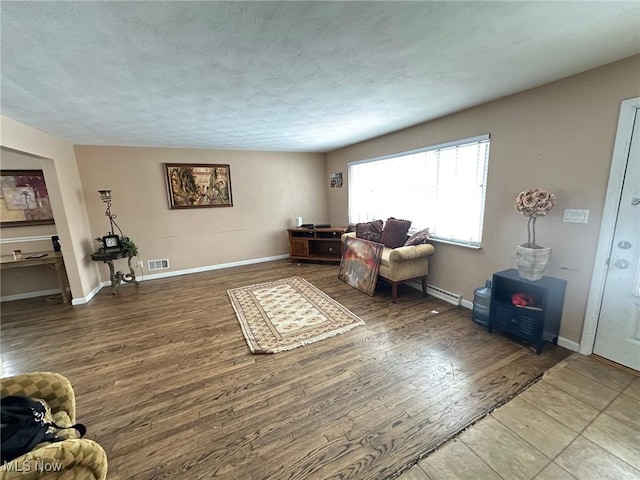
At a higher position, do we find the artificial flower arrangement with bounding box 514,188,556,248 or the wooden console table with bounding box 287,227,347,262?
the artificial flower arrangement with bounding box 514,188,556,248

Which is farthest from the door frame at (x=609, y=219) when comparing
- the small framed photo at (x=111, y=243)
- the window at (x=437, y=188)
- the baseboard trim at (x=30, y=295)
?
the baseboard trim at (x=30, y=295)

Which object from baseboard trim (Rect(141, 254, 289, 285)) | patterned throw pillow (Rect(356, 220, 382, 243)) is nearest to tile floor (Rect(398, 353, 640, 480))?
patterned throw pillow (Rect(356, 220, 382, 243))

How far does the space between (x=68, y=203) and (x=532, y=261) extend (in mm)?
5785

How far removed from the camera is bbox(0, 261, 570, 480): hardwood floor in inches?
59.6

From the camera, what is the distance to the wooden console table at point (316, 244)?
213 inches

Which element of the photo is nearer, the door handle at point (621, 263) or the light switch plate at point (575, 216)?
the door handle at point (621, 263)

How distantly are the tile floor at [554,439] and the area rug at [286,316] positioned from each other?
146 cm

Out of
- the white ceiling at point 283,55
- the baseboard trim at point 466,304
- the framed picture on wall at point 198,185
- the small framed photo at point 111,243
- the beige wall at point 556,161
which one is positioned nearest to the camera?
the white ceiling at point 283,55

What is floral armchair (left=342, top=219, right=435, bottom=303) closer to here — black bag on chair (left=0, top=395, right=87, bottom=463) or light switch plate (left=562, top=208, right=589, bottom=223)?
light switch plate (left=562, top=208, right=589, bottom=223)

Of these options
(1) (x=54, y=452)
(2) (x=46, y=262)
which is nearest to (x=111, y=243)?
(2) (x=46, y=262)

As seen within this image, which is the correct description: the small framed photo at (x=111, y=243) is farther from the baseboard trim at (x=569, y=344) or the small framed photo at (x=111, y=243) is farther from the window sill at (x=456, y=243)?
the baseboard trim at (x=569, y=344)

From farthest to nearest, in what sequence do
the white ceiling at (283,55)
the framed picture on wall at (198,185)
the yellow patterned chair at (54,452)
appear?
1. the framed picture on wall at (198,185)
2. the white ceiling at (283,55)
3. the yellow patterned chair at (54,452)

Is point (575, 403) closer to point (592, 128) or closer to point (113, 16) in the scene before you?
point (592, 128)

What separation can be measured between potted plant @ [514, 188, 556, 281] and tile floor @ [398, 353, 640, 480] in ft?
2.98
